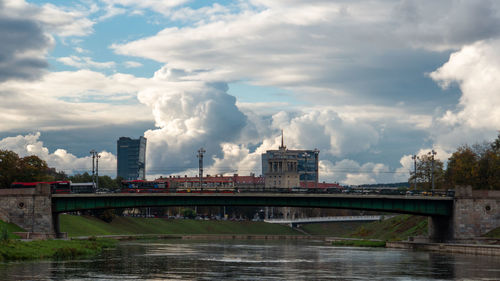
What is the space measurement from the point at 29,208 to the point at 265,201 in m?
38.3

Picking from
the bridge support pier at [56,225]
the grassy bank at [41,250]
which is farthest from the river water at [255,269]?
the bridge support pier at [56,225]

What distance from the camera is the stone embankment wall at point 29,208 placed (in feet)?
376

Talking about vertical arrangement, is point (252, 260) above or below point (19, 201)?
below

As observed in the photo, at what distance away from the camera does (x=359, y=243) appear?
143750 millimetres

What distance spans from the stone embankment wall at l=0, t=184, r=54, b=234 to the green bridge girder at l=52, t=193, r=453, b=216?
2.06 m

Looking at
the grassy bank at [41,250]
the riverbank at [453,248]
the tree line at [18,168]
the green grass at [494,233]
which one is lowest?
the riverbank at [453,248]

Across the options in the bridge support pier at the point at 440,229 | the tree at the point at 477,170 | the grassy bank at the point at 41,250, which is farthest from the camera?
the tree at the point at 477,170

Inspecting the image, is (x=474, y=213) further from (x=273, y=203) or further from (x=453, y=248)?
(x=273, y=203)

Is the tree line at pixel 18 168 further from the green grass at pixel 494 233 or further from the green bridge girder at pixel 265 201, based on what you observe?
the green grass at pixel 494 233

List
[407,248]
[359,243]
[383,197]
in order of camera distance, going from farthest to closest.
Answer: [359,243] → [407,248] → [383,197]

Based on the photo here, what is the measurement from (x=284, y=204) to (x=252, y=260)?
23125 millimetres

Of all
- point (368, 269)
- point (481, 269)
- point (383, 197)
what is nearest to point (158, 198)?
point (383, 197)

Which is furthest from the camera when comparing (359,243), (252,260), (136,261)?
(359,243)

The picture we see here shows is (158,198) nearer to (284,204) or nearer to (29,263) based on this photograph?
(284,204)
